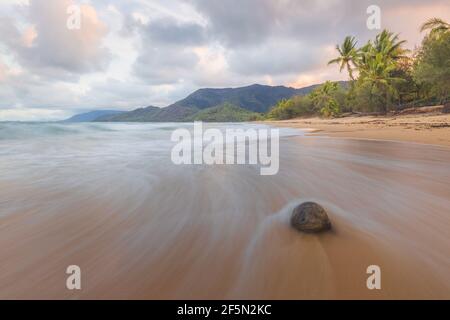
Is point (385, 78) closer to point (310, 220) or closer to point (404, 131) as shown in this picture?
point (404, 131)

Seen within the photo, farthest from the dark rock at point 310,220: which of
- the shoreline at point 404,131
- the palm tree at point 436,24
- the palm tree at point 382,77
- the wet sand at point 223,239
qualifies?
the palm tree at point 382,77

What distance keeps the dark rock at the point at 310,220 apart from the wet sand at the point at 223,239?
0.25 ft

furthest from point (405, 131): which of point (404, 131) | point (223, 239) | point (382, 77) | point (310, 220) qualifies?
point (382, 77)

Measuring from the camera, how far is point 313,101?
62.8m

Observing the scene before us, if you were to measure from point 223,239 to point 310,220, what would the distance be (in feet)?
2.50

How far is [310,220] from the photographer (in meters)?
2.05

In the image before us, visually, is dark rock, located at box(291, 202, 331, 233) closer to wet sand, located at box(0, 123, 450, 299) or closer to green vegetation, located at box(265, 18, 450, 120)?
wet sand, located at box(0, 123, 450, 299)

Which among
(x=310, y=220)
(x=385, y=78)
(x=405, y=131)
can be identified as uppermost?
(x=385, y=78)

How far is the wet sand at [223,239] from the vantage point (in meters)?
1.45

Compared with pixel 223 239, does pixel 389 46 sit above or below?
above

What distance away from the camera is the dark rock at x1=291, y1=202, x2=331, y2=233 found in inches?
80.1

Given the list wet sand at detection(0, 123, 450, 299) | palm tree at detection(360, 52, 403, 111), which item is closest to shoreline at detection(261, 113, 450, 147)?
wet sand at detection(0, 123, 450, 299)

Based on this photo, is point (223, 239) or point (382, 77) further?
point (382, 77)
